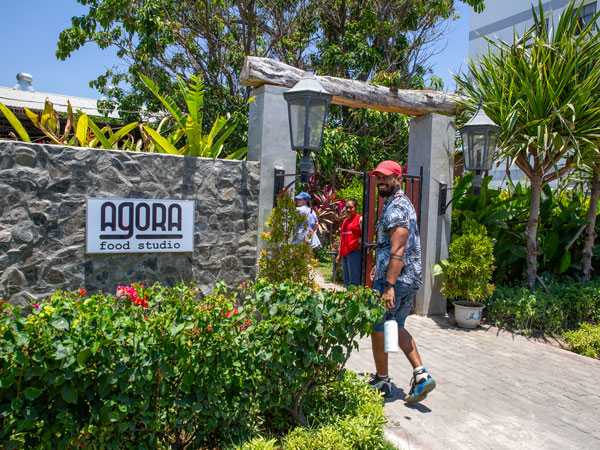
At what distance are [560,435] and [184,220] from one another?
3831 mm

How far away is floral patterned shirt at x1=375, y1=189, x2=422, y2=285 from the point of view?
384cm

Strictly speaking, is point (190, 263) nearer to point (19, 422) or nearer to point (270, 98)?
point (270, 98)

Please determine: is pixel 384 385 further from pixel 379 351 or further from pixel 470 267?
pixel 470 267

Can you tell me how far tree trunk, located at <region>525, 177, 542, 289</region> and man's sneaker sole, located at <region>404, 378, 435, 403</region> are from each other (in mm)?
3875

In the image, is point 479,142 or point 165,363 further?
point 479,142

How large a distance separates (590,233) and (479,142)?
278 centimetres

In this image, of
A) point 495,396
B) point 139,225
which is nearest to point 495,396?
point 495,396

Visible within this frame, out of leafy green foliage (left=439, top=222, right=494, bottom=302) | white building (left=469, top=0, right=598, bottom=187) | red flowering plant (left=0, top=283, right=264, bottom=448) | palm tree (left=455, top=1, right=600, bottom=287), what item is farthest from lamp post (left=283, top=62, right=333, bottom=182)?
white building (left=469, top=0, right=598, bottom=187)

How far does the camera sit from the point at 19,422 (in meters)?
2.22

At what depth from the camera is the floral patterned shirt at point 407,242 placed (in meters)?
3.84

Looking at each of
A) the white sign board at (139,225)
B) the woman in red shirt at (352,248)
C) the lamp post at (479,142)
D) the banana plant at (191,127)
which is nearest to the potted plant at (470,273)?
the lamp post at (479,142)

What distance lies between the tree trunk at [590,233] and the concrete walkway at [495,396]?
199cm

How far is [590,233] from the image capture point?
7246 millimetres

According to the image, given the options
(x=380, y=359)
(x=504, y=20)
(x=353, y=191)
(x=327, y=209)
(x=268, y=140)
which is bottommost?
(x=380, y=359)
